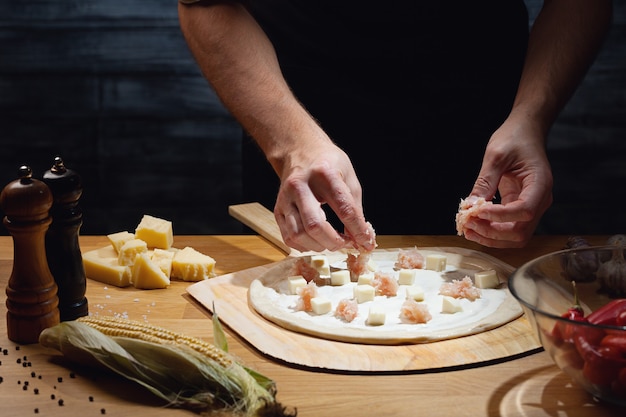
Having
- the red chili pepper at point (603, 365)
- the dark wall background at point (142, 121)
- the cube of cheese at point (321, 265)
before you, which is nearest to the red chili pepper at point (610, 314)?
the red chili pepper at point (603, 365)

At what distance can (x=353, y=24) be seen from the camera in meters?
2.78

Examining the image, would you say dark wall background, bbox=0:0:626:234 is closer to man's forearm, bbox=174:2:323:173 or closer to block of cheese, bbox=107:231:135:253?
man's forearm, bbox=174:2:323:173

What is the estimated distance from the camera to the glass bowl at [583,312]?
1.43 meters

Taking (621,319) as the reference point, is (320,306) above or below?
below

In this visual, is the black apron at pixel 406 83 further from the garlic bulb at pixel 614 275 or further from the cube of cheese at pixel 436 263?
the garlic bulb at pixel 614 275

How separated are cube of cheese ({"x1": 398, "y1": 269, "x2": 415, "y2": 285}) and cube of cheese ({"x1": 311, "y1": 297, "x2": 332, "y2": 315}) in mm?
247

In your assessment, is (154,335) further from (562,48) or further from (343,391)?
(562,48)

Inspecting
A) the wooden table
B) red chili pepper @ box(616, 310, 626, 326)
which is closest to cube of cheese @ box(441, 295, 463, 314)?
the wooden table

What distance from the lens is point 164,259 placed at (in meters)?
2.30

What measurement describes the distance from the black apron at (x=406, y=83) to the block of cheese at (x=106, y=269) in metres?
0.80

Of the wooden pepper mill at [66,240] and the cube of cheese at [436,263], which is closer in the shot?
the wooden pepper mill at [66,240]

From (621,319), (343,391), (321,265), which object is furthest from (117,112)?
(621,319)

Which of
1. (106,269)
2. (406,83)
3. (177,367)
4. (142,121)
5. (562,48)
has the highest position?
(562,48)

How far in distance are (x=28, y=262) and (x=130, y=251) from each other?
486mm
